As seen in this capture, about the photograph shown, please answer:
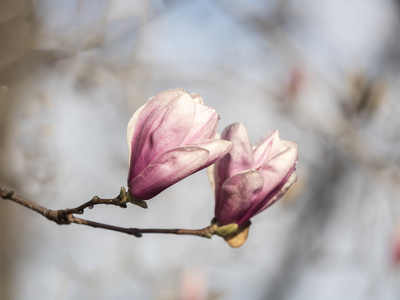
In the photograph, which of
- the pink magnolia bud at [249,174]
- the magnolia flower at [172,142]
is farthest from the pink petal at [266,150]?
the magnolia flower at [172,142]

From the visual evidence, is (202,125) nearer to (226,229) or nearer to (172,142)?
(172,142)

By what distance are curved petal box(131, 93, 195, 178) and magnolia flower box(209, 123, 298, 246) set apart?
0.36ft

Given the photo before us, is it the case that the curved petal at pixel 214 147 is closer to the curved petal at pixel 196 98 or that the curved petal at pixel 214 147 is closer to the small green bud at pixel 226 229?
the curved petal at pixel 196 98

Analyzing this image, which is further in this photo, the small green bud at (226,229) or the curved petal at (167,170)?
the small green bud at (226,229)

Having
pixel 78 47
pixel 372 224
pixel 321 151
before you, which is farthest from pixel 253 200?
pixel 321 151

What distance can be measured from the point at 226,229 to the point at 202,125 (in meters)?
0.20

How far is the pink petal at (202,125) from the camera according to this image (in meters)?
0.65

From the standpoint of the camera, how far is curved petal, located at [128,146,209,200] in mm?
626

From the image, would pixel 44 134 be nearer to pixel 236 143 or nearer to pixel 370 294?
pixel 236 143

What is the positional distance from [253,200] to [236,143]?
9 centimetres

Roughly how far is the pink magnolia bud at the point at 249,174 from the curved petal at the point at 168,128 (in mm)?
109

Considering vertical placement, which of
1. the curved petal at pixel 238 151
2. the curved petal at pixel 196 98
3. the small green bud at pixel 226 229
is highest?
the curved petal at pixel 196 98

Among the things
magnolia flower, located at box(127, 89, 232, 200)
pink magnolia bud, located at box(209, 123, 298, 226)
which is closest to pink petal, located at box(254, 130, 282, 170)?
pink magnolia bud, located at box(209, 123, 298, 226)

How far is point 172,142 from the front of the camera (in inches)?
25.9
